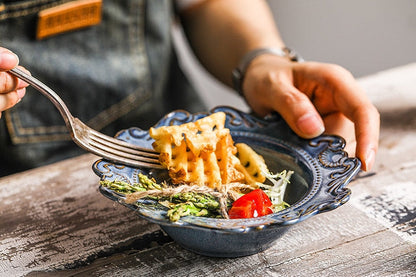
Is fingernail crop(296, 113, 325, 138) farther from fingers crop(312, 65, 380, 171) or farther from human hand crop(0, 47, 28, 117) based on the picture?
human hand crop(0, 47, 28, 117)

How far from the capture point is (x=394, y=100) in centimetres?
152

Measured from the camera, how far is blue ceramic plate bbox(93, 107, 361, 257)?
76cm

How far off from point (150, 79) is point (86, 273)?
91cm

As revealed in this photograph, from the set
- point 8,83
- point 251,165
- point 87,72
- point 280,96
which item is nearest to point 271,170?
point 251,165

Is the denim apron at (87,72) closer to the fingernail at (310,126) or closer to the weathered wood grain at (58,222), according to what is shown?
the weathered wood grain at (58,222)

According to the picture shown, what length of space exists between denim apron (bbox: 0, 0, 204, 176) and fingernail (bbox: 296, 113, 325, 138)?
0.73 m

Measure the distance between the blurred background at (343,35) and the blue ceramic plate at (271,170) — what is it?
2031 millimetres

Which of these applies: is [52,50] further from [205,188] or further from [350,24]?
[350,24]

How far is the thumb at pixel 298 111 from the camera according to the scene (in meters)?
1.05

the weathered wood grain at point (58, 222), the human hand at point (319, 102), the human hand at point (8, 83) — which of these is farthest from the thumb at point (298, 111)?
the human hand at point (8, 83)

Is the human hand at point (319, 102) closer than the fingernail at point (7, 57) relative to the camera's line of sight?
No

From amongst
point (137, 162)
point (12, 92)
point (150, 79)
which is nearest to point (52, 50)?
point (150, 79)

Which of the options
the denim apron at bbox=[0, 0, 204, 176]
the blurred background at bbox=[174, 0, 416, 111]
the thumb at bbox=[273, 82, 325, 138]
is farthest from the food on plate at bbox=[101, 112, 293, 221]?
the blurred background at bbox=[174, 0, 416, 111]

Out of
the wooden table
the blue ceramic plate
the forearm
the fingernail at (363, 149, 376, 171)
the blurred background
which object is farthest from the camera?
the blurred background
